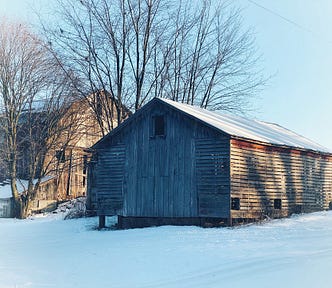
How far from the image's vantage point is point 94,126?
38.1 meters

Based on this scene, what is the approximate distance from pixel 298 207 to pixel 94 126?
A: 1970 centimetres

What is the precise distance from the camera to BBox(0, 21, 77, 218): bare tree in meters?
33.0

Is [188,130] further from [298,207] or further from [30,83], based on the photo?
[30,83]

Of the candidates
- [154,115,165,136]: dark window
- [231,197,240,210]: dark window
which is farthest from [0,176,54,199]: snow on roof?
[231,197,240,210]: dark window

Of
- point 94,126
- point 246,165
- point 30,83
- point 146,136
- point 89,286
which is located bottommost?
point 89,286

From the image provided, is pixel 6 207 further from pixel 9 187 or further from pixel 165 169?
pixel 165 169

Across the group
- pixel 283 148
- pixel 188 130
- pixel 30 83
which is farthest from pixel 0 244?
pixel 30 83

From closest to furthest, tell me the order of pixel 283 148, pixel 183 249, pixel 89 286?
pixel 89 286
pixel 183 249
pixel 283 148

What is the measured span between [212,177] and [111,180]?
5.57 meters

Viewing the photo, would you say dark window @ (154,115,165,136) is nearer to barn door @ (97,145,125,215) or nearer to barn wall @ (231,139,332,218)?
barn door @ (97,145,125,215)

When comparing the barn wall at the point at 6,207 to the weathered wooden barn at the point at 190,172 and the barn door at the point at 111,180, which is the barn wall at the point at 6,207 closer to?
the weathered wooden barn at the point at 190,172

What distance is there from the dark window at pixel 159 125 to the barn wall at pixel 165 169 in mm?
228

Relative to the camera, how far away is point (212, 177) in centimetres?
2020

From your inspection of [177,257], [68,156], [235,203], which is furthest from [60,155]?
[177,257]
